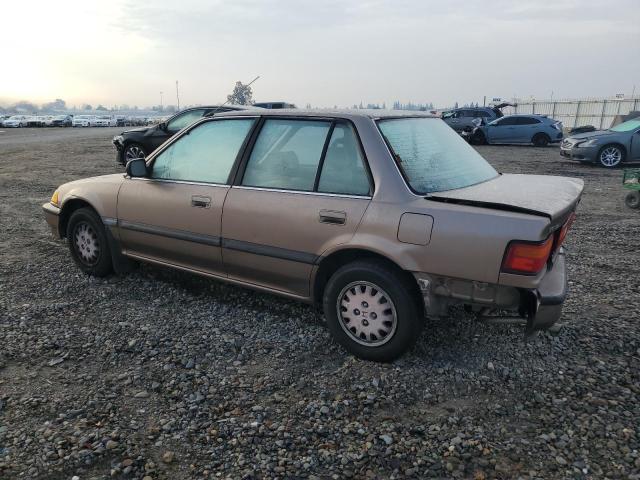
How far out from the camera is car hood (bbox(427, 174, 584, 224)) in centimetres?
286

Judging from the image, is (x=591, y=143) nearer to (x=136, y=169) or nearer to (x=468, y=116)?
(x=468, y=116)

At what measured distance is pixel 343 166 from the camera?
11.1 ft

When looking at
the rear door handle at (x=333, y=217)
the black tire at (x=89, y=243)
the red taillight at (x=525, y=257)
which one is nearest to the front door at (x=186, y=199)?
the black tire at (x=89, y=243)

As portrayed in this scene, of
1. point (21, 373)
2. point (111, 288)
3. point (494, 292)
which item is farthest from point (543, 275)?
point (111, 288)

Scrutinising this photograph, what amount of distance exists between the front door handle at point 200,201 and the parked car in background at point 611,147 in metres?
13.6

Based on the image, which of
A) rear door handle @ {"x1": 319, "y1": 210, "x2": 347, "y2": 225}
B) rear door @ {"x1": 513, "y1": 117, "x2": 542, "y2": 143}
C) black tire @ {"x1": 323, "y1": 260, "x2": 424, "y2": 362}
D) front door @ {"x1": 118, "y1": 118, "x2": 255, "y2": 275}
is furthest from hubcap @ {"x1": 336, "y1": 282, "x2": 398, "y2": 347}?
rear door @ {"x1": 513, "y1": 117, "x2": 542, "y2": 143}

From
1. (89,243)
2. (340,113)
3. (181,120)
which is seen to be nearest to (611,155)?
(181,120)

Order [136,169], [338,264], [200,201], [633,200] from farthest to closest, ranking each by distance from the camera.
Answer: [633,200], [136,169], [200,201], [338,264]

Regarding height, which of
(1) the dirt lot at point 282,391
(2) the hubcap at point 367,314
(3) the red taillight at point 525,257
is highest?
(3) the red taillight at point 525,257

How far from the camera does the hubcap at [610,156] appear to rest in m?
14.1

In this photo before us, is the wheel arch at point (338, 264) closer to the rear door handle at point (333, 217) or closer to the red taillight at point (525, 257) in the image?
the rear door handle at point (333, 217)

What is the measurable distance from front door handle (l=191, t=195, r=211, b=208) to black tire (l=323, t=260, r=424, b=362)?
121cm

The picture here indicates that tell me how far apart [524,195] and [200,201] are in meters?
Answer: 2.39

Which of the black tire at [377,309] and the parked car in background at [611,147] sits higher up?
the parked car in background at [611,147]
